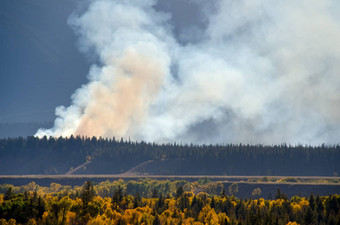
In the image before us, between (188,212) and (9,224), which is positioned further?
(188,212)

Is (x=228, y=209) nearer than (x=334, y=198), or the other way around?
(x=334, y=198)

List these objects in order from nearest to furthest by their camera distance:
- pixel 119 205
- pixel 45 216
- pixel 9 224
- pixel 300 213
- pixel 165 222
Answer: pixel 9 224 < pixel 45 216 < pixel 165 222 < pixel 300 213 < pixel 119 205

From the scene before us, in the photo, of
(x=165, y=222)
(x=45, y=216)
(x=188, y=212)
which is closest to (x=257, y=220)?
(x=165, y=222)

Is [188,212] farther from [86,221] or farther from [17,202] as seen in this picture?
[17,202]

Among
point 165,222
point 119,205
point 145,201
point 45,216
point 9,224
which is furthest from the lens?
point 145,201

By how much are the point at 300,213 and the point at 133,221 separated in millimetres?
55805

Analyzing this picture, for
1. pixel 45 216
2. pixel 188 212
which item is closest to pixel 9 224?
pixel 45 216

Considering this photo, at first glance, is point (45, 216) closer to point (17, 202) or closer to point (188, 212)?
point (17, 202)

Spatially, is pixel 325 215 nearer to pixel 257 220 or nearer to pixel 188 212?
pixel 257 220

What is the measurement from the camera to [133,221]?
5797 inches

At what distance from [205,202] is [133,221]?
55.7 meters

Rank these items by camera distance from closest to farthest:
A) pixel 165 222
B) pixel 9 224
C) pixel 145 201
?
pixel 9 224 → pixel 165 222 → pixel 145 201

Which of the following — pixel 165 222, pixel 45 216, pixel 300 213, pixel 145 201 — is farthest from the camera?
pixel 145 201

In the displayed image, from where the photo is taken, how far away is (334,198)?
170 m
